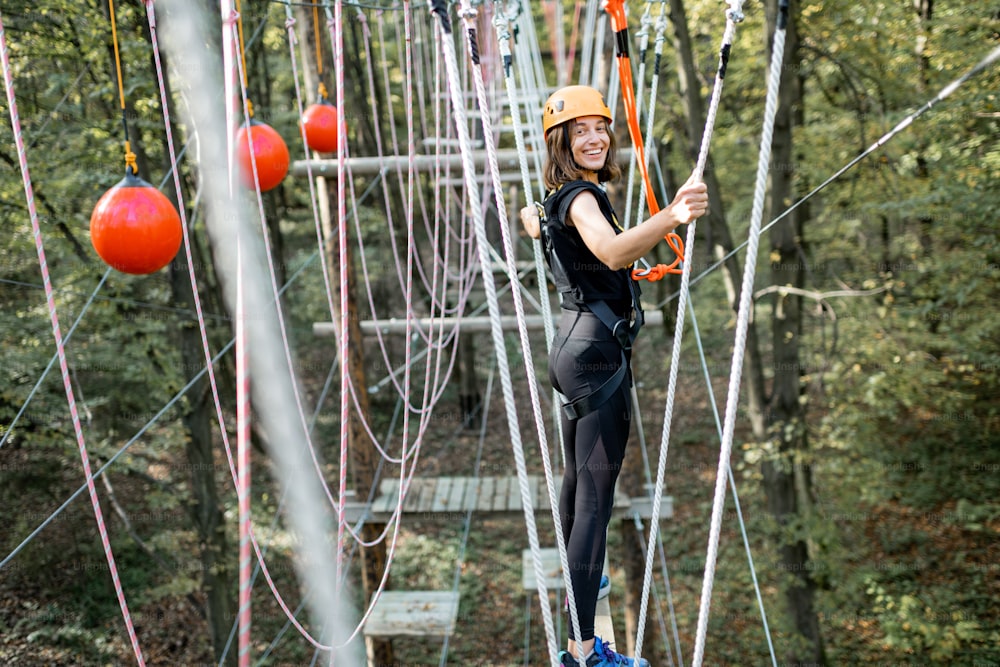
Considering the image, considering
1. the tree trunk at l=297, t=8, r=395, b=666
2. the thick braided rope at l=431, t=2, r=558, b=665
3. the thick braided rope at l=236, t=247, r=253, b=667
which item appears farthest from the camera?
the tree trunk at l=297, t=8, r=395, b=666

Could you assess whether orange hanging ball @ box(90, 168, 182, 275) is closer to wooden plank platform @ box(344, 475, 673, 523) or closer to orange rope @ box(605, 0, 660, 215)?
orange rope @ box(605, 0, 660, 215)

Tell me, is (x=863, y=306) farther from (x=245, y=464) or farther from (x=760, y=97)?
(x=245, y=464)

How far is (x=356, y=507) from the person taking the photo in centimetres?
417

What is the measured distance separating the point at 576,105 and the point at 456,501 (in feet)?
9.53

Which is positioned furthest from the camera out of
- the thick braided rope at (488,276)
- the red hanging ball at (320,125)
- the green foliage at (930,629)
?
the green foliage at (930,629)

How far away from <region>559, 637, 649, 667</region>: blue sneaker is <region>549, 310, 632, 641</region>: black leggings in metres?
0.06

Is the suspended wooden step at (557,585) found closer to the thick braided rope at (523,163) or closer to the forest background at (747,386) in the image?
the thick braided rope at (523,163)

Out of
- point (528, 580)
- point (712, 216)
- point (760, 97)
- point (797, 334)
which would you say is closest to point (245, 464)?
point (528, 580)

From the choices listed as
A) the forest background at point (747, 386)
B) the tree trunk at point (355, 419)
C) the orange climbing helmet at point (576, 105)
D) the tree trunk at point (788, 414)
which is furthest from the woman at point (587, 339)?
the tree trunk at point (788, 414)

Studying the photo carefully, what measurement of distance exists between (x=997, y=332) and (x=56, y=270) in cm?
720

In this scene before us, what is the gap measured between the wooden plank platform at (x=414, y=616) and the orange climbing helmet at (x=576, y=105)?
2718 mm

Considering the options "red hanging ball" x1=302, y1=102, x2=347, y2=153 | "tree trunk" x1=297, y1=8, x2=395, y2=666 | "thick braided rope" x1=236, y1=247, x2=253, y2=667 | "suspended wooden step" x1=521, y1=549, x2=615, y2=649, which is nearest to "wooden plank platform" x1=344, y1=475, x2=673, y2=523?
"tree trunk" x1=297, y1=8, x2=395, y2=666

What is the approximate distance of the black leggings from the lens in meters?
1.62

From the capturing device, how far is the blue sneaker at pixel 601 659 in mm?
1683
